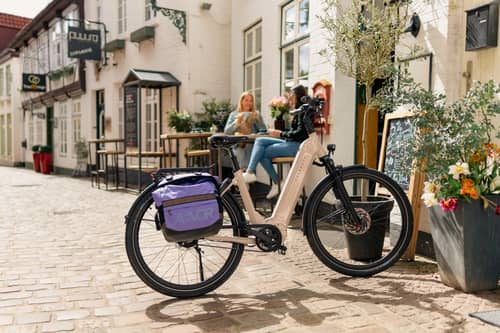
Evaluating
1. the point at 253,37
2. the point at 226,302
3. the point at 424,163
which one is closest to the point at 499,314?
the point at 424,163

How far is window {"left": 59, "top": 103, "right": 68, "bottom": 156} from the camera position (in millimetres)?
16391

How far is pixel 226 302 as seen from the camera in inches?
116

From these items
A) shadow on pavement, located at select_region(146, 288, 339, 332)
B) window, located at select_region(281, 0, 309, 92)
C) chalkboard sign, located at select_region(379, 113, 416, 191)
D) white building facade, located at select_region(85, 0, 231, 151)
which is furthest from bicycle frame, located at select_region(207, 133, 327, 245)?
white building facade, located at select_region(85, 0, 231, 151)

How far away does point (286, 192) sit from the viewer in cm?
333

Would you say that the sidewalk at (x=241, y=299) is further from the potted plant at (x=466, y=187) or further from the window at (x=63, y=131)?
the window at (x=63, y=131)

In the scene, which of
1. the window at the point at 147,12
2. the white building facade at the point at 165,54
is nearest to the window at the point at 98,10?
the white building facade at the point at 165,54

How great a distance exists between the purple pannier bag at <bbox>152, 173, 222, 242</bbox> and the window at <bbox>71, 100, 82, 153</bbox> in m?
13.0

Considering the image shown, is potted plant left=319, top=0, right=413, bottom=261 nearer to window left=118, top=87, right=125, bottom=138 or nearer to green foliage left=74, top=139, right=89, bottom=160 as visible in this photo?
window left=118, top=87, right=125, bottom=138

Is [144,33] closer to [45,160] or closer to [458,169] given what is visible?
[45,160]

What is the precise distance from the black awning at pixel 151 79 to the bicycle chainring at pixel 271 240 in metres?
6.43

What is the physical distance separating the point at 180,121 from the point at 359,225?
560 cm

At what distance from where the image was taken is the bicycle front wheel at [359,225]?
334 cm

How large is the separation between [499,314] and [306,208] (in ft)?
4.38

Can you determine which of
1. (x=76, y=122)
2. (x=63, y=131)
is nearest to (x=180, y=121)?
(x=76, y=122)
